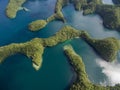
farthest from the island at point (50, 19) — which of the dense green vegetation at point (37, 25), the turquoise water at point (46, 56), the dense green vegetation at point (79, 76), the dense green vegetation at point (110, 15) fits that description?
the dense green vegetation at point (79, 76)

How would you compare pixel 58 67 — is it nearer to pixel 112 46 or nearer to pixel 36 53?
pixel 36 53

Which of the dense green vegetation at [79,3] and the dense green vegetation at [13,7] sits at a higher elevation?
the dense green vegetation at [13,7]

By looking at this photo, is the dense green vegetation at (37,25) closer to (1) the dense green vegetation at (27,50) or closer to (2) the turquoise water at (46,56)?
(2) the turquoise water at (46,56)

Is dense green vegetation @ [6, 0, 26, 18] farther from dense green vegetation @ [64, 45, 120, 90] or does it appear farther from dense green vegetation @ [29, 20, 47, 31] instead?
dense green vegetation @ [64, 45, 120, 90]

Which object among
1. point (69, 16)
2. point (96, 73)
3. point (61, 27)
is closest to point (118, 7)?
point (69, 16)

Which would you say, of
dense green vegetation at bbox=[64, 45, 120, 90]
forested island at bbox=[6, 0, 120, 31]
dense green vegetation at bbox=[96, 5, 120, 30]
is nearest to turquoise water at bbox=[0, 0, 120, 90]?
dense green vegetation at bbox=[64, 45, 120, 90]

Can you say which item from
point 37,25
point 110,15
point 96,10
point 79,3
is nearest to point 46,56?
point 37,25

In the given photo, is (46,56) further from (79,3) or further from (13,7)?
(79,3)
